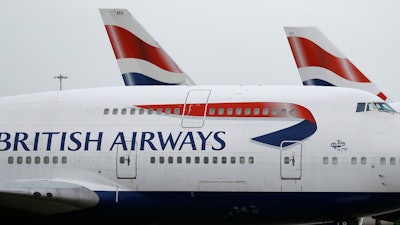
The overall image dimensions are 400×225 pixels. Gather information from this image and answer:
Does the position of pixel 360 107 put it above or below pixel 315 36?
below

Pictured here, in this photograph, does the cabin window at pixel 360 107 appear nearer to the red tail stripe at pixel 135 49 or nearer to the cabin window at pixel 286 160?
the cabin window at pixel 286 160

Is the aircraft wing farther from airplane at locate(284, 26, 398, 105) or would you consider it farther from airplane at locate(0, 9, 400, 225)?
airplane at locate(284, 26, 398, 105)

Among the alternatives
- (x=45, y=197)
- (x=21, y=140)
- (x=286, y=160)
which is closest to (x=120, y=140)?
(x=45, y=197)

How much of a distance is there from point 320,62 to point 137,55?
843cm

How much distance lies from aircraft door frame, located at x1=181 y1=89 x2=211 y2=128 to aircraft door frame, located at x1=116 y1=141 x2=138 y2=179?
5.25 ft

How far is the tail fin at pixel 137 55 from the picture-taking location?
137 feet

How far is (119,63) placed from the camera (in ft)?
142

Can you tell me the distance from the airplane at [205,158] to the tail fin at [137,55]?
1579cm

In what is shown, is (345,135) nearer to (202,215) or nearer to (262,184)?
(262,184)

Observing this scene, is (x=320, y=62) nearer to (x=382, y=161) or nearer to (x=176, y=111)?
(x=176, y=111)

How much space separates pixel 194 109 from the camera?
2500 cm

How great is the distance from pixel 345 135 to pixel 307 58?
19214 millimetres

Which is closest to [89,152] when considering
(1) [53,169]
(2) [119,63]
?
(1) [53,169]

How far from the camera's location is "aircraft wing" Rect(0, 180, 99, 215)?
24531mm
